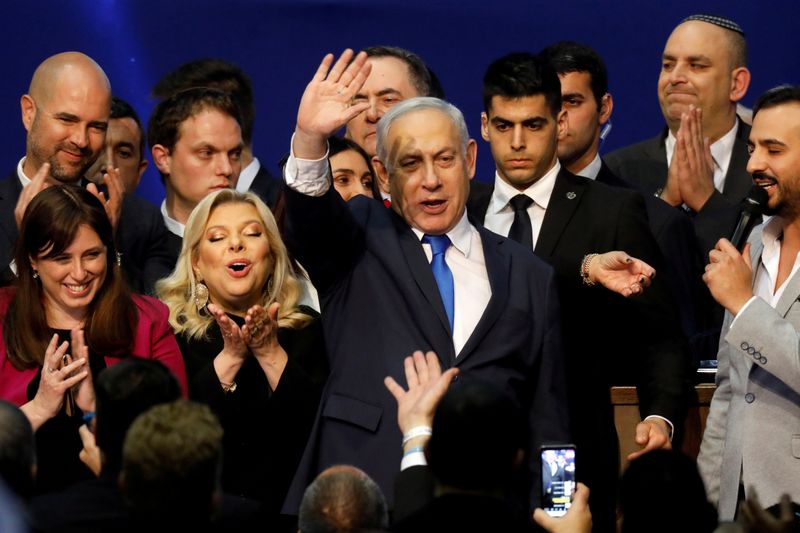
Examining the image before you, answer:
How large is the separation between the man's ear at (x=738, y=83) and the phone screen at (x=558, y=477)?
8.32 feet

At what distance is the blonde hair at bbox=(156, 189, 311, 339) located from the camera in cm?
464

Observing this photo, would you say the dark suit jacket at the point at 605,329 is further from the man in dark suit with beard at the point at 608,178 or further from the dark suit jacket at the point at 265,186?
the dark suit jacket at the point at 265,186

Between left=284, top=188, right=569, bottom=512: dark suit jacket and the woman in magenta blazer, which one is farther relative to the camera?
the woman in magenta blazer

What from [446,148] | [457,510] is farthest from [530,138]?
[457,510]

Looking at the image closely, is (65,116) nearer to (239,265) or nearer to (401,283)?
(239,265)

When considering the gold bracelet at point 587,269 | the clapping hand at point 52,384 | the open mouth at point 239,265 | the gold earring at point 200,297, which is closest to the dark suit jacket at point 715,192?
the gold bracelet at point 587,269

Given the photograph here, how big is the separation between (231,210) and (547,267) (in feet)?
3.21

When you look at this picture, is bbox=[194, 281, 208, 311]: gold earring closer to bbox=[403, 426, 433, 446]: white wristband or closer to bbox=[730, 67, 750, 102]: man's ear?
bbox=[403, 426, 433, 446]: white wristband

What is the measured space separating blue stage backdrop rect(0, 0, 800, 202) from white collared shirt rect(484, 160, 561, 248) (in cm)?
217

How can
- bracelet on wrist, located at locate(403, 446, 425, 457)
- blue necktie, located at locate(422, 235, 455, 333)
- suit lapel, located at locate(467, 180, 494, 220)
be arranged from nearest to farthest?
1. bracelet on wrist, located at locate(403, 446, 425, 457)
2. blue necktie, located at locate(422, 235, 455, 333)
3. suit lapel, located at locate(467, 180, 494, 220)

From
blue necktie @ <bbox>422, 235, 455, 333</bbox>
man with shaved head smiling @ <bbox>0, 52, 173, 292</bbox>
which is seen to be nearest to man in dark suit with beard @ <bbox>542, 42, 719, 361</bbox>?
blue necktie @ <bbox>422, 235, 455, 333</bbox>

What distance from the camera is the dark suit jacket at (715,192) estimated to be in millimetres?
5391

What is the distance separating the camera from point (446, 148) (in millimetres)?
4371

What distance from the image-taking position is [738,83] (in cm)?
599
